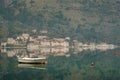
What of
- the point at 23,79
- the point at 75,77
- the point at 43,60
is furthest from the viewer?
the point at 43,60

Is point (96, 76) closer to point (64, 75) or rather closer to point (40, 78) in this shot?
point (64, 75)

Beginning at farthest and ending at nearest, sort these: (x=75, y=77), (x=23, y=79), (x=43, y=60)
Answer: (x=43, y=60)
(x=75, y=77)
(x=23, y=79)

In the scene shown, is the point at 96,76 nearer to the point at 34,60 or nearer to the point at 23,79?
the point at 23,79

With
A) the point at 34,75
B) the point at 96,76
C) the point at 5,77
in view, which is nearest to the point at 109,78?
the point at 96,76

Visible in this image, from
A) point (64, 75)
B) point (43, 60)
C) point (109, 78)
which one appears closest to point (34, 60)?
point (43, 60)

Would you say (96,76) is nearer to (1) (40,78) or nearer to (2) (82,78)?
(2) (82,78)

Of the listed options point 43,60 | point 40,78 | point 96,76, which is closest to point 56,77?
point 40,78

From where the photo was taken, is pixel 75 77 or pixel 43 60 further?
pixel 43 60

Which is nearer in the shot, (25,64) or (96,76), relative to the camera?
(96,76)
